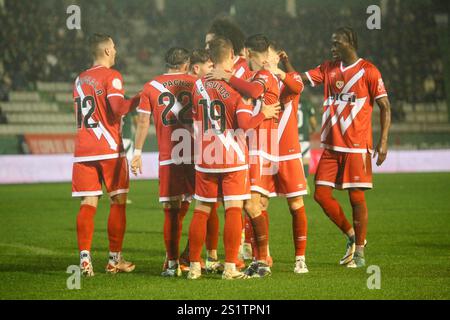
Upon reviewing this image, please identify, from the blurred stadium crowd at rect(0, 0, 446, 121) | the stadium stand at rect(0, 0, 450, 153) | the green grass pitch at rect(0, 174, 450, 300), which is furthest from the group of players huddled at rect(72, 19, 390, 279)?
the blurred stadium crowd at rect(0, 0, 446, 121)

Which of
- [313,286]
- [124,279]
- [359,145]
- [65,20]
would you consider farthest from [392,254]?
[65,20]

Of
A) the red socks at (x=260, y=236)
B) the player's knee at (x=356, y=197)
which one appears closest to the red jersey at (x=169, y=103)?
the red socks at (x=260, y=236)

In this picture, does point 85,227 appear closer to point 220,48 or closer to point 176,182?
point 176,182

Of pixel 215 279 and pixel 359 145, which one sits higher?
pixel 359 145

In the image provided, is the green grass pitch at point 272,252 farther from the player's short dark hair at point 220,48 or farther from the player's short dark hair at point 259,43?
the player's short dark hair at point 259,43

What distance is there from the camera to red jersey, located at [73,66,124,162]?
8461mm

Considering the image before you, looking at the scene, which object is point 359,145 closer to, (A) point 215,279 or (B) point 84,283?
(A) point 215,279

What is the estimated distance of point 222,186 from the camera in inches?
313

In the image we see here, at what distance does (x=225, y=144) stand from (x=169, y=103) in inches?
33.2

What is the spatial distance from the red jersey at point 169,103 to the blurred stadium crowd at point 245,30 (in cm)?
2117

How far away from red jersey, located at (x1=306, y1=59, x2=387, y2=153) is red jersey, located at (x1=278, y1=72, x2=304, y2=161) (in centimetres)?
60

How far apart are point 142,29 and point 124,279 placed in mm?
25533

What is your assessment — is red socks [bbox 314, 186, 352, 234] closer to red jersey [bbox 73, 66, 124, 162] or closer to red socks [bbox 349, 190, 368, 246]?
red socks [bbox 349, 190, 368, 246]

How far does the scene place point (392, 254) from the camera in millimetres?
9742
